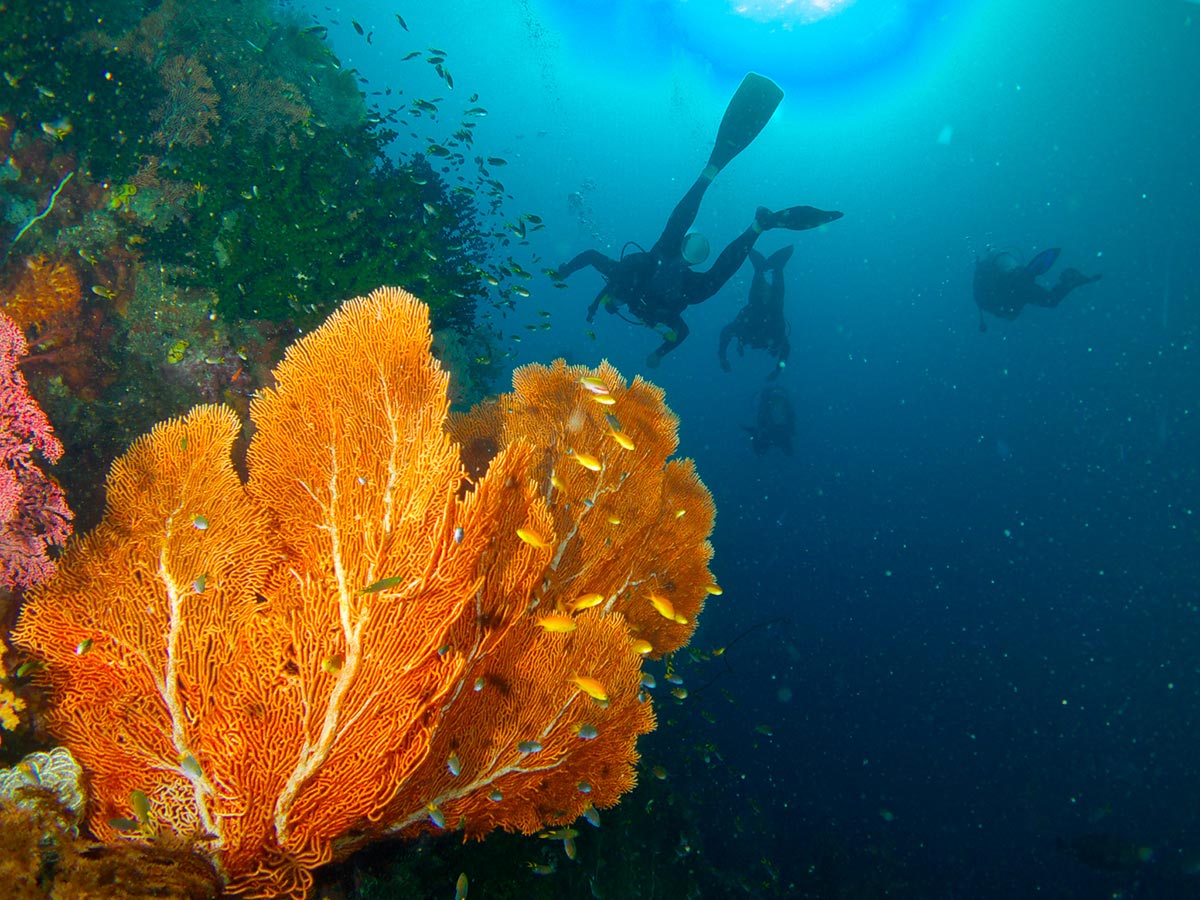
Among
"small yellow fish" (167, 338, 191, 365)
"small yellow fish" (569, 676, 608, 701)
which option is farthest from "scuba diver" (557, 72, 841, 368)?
"small yellow fish" (569, 676, 608, 701)

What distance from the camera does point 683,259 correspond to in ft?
40.0

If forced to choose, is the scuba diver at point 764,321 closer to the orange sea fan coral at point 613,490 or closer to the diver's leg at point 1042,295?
the diver's leg at point 1042,295

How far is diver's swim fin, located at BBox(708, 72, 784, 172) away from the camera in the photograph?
12422 millimetres

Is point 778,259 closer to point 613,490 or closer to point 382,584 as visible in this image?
point 613,490

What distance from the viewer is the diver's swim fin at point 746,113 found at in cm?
1242

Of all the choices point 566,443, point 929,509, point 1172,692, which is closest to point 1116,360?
point 929,509

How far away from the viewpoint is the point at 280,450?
3.46 meters

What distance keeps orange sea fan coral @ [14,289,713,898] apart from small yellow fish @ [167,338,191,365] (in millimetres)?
2711

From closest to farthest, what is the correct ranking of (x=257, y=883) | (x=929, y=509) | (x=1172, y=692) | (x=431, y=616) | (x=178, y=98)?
(x=257, y=883)
(x=431, y=616)
(x=178, y=98)
(x=1172, y=692)
(x=929, y=509)

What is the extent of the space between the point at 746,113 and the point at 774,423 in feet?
43.0

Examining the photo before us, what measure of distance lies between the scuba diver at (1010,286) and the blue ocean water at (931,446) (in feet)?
44.2

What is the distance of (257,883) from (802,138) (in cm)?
10613

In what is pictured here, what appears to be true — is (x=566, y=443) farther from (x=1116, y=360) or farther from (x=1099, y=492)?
(x=1116, y=360)

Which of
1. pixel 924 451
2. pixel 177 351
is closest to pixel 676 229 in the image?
pixel 177 351
